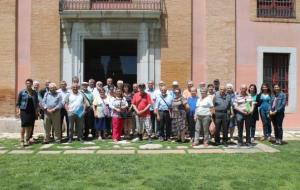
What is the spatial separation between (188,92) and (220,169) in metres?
4.71

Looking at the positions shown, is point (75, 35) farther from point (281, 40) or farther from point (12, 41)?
point (281, 40)

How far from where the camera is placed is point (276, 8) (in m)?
17.1

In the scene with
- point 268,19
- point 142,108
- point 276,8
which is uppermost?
point 276,8

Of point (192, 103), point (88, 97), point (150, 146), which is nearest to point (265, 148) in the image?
point (192, 103)

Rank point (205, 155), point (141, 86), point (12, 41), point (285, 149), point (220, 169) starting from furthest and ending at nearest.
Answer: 1. point (12, 41)
2. point (141, 86)
3. point (285, 149)
4. point (205, 155)
5. point (220, 169)

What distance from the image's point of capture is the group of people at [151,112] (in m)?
12.6

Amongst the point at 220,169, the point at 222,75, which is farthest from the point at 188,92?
the point at 220,169

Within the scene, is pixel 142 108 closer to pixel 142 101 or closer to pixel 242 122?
pixel 142 101

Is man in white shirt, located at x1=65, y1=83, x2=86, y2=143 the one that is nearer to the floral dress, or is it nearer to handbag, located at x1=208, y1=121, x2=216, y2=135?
the floral dress

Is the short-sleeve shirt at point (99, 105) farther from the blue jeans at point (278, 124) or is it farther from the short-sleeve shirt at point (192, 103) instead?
the blue jeans at point (278, 124)

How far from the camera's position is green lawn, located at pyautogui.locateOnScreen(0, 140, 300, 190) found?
8086 millimetres

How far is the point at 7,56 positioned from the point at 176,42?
18.1ft

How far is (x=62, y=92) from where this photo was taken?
13383 millimetres

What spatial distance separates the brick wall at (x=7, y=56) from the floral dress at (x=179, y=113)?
228 inches
